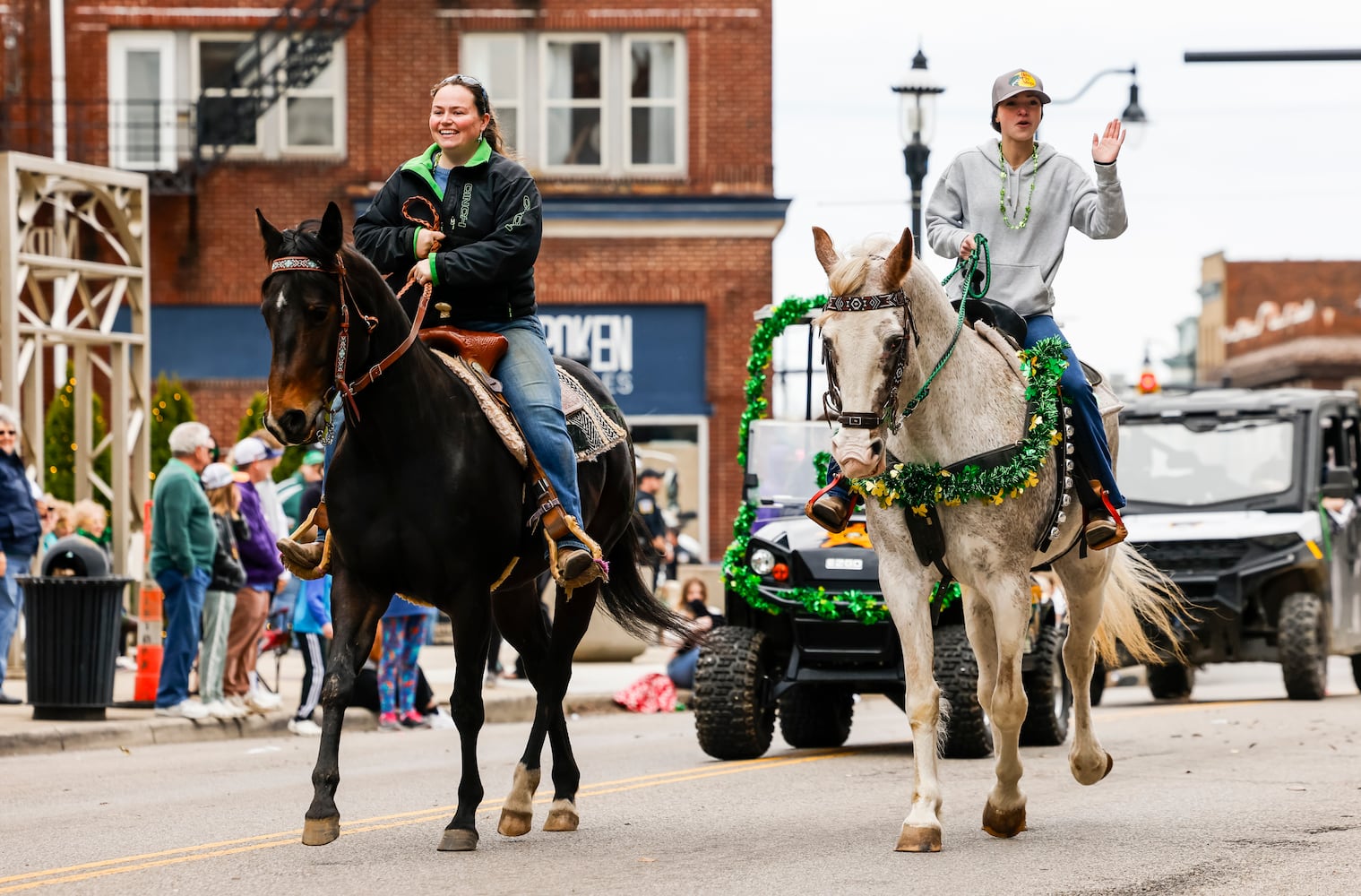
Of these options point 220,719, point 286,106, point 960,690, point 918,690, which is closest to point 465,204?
point 918,690

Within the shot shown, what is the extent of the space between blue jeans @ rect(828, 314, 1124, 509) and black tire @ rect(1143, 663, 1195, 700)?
10.5 m

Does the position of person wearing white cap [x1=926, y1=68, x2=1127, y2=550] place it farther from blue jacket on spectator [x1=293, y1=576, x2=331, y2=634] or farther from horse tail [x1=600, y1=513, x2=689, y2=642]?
blue jacket on spectator [x1=293, y1=576, x2=331, y2=634]

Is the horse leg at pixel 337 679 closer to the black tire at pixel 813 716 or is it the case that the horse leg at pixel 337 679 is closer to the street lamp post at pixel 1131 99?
the black tire at pixel 813 716

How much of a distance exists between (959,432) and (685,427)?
2205cm

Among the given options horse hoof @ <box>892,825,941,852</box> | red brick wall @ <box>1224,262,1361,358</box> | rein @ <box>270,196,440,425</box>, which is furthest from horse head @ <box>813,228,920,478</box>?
red brick wall @ <box>1224,262,1361,358</box>

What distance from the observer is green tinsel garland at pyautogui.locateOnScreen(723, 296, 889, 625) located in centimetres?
1209

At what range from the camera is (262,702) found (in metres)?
15.7

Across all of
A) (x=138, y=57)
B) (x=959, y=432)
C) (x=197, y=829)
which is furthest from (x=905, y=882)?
(x=138, y=57)

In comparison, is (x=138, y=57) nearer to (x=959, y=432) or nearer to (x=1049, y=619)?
(x=1049, y=619)

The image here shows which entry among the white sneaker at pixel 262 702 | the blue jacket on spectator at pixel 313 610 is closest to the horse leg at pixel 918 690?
the blue jacket on spectator at pixel 313 610

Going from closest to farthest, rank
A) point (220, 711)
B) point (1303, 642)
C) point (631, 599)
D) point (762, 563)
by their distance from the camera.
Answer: point (631, 599) → point (762, 563) → point (220, 711) → point (1303, 642)

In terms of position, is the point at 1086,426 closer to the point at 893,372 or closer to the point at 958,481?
the point at 958,481

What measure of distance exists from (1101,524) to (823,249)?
186 cm

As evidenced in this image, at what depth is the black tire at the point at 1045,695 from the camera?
12766 mm
